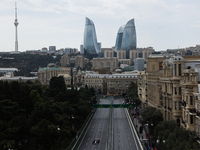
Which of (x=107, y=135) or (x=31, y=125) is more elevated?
(x=31, y=125)

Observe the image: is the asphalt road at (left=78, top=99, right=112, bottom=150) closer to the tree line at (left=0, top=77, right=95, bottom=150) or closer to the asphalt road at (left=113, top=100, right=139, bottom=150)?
the asphalt road at (left=113, top=100, right=139, bottom=150)

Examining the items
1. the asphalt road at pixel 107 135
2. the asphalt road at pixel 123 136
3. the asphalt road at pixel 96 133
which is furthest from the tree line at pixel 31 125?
the asphalt road at pixel 123 136

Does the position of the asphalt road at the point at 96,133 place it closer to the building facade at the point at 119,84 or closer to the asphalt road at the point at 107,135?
the asphalt road at the point at 107,135

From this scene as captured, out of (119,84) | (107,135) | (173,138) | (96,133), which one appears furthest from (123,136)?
(119,84)

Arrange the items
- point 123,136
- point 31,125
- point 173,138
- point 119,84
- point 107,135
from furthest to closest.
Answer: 1. point 119,84
2. point 107,135
3. point 123,136
4. point 31,125
5. point 173,138

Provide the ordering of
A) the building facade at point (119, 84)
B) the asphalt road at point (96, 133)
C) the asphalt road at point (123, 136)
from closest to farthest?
the asphalt road at point (123, 136) → the asphalt road at point (96, 133) → the building facade at point (119, 84)

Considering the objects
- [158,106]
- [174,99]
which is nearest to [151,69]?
[158,106]

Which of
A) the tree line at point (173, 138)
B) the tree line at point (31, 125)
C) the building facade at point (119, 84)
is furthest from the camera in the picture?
the building facade at point (119, 84)

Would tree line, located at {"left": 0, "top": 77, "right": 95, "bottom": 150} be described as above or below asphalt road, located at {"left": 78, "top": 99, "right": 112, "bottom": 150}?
above

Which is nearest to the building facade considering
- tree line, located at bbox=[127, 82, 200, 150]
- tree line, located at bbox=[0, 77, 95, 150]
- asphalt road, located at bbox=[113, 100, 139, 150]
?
asphalt road, located at bbox=[113, 100, 139, 150]

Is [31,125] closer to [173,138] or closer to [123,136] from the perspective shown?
[173,138]

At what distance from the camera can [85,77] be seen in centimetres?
19925

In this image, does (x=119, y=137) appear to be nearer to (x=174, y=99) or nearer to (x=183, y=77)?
(x=174, y=99)

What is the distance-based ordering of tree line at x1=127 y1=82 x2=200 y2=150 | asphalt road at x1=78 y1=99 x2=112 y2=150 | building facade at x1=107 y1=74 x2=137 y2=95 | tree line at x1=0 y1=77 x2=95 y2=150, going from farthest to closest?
building facade at x1=107 y1=74 x2=137 y2=95 < asphalt road at x1=78 y1=99 x2=112 y2=150 < tree line at x1=0 y1=77 x2=95 y2=150 < tree line at x1=127 y1=82 x2=200 y2=150
